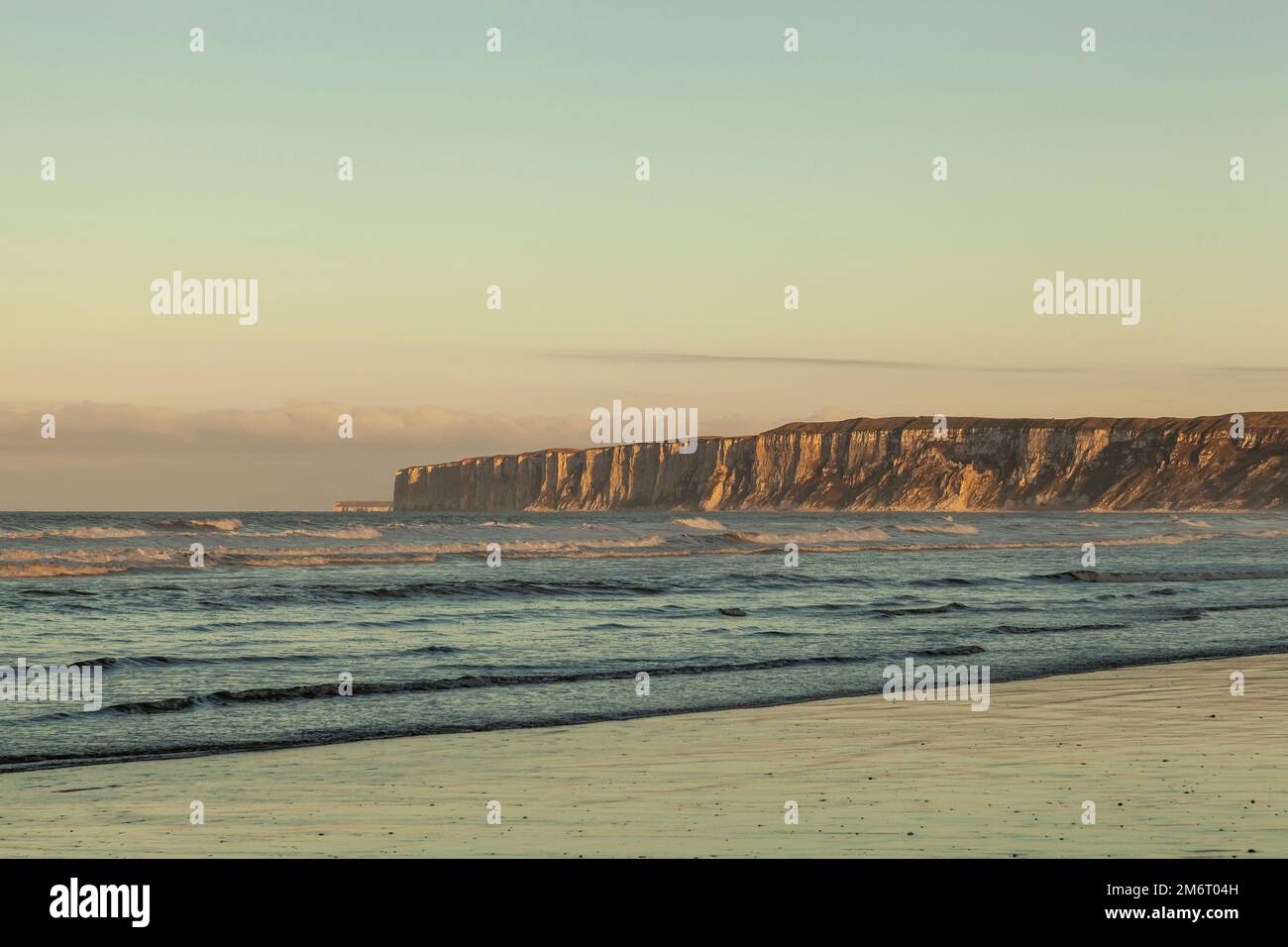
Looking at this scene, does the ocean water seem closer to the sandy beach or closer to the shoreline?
the shoreline

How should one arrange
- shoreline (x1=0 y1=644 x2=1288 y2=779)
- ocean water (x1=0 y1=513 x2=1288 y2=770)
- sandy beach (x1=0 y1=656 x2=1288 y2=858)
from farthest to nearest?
ocean water (x1=0 y1=513 x2=1288 y2=770) → shoreline (x1=0 y1=644 x2=1288 y2=779) → sandy beach (x1=0 y1=656 x2=1288 y2=858)

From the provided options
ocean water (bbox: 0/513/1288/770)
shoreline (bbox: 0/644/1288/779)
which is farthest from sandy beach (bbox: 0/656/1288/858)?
ocean water (bbox: 0/513/1288/770)

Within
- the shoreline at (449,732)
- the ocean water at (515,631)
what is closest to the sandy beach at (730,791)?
the shoreline at (449,732)

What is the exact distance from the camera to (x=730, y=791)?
34.1ft

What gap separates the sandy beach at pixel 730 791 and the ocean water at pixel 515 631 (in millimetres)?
1741

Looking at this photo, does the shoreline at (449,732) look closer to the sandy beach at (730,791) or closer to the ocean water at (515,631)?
the ocean water at (515,631)

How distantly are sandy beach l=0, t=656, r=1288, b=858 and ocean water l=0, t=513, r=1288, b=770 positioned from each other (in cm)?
174

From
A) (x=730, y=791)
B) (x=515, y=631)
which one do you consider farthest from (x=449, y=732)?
(x=515, y=631)

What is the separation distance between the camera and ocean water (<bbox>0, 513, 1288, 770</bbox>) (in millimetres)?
15391

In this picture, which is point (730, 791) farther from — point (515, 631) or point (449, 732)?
point (515, 631)

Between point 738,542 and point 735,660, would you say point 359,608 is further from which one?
point 738,542
